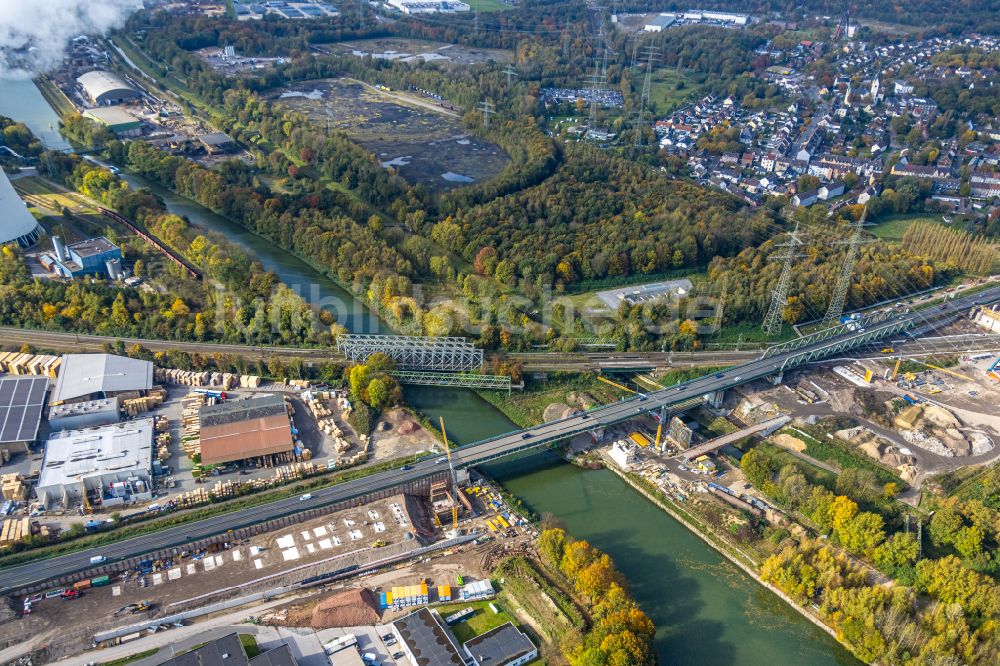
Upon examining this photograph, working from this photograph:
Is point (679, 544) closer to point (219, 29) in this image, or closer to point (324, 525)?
point (324, 525)

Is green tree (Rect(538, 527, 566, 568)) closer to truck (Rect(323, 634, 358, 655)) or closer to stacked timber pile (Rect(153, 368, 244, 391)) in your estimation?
truck (Rect(323, 634, 358, 655))

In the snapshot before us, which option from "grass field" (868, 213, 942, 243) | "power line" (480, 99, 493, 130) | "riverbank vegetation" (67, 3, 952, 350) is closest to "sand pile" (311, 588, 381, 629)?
"riverbank vegetation" (67, 3, 952, 350)

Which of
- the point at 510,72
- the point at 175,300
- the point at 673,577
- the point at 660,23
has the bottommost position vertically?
the point at 673,577

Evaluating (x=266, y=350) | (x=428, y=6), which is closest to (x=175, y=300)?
(x=266, y=350)

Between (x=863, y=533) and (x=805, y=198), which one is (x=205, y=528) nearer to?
(x=863, y=533)

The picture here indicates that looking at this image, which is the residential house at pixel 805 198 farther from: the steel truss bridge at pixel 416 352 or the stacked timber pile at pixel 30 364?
the stacked timber pile at pixel 30 364
